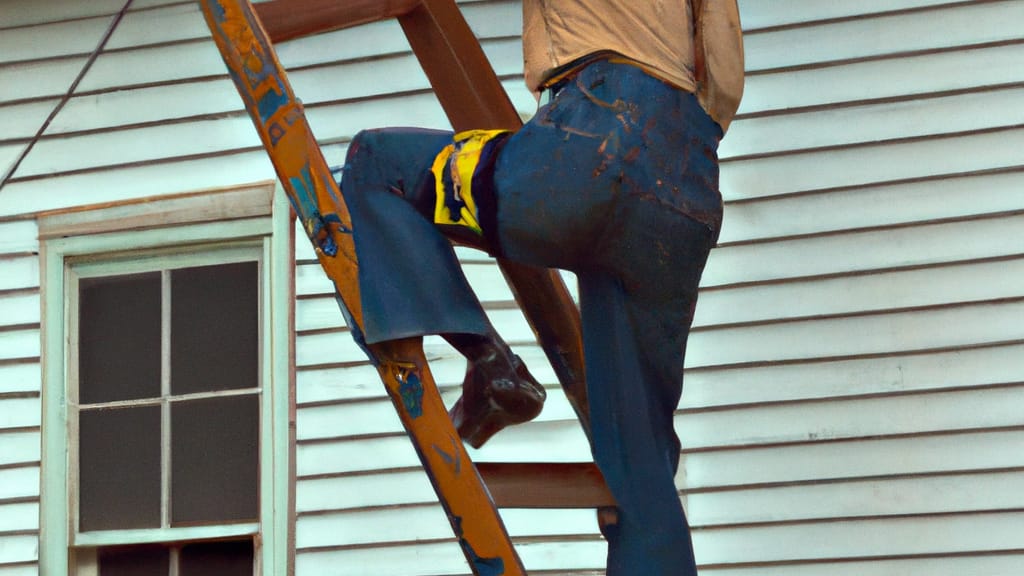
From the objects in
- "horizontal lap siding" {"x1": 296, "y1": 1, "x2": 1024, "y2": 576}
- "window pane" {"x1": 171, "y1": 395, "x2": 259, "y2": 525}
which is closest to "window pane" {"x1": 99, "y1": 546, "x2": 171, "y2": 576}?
"window pane" {"x1": 171, "y1": 395, "x2": 259, "y2": 525}

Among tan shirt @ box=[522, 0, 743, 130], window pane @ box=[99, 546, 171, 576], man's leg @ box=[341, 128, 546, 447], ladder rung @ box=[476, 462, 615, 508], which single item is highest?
tan shirt @ box=[522, 0, 743, 130]

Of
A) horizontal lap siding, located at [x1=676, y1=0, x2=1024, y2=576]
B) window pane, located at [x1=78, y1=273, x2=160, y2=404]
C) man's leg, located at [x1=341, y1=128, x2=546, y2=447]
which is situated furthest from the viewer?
window pane, located at [x1=78, y1=273, x2=160, y2=404]

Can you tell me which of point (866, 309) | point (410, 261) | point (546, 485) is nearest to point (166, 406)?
point (866, 309)

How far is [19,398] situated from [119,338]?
1.26 feet

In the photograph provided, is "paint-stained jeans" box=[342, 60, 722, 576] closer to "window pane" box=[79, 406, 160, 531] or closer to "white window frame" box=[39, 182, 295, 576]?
"white window frame" box=[39, 182, 295, 576]

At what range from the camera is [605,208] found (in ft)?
6.29

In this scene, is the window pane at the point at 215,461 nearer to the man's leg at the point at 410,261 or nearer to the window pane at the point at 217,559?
the window pane at the point at 217,559

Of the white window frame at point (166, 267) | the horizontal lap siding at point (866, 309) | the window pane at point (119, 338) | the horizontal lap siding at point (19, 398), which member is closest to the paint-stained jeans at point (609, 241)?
the horizontal lap siding at point (866, 309)

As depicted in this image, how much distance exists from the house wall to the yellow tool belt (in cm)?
243

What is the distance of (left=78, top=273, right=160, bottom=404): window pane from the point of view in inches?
192

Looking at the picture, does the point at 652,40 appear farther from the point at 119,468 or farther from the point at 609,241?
the point at 119,468

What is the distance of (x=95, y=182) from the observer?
193 inches

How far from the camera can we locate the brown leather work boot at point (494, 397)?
2111 millimetres

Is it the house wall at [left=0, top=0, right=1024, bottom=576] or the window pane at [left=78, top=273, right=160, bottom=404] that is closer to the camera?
the house wall at [left=0, top=0, right=1024, bottom=576]
